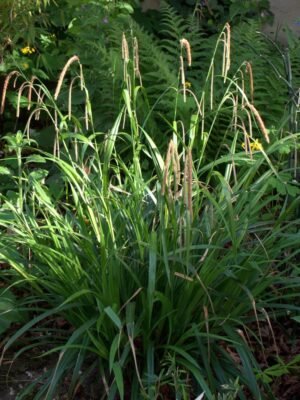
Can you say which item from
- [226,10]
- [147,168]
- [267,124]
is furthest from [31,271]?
[226,10]

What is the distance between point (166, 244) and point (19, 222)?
574 mm

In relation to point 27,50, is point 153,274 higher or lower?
higher

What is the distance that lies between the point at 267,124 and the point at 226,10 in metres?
2.12

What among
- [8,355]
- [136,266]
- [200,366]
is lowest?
[8,355]

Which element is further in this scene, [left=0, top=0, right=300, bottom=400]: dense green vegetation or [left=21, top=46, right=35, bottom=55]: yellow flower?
[left=21, top=46, right=35, bottom=55]: yellow flower

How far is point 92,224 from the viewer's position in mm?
3006

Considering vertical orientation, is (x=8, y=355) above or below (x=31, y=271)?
below

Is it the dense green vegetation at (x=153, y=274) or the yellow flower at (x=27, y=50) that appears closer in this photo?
the dense green vegetation at (x=153, y=274)

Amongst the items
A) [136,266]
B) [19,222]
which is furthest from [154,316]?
[19,222]

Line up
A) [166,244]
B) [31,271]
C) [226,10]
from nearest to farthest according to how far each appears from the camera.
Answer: [166,244] < [31,271] < [226,10]

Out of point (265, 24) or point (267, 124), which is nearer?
point (267, 124)

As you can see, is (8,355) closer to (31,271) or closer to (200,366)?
(31,271)

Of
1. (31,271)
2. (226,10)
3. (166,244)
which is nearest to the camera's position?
(166,244)

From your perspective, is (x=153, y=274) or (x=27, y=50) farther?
(x=27, y=50)
